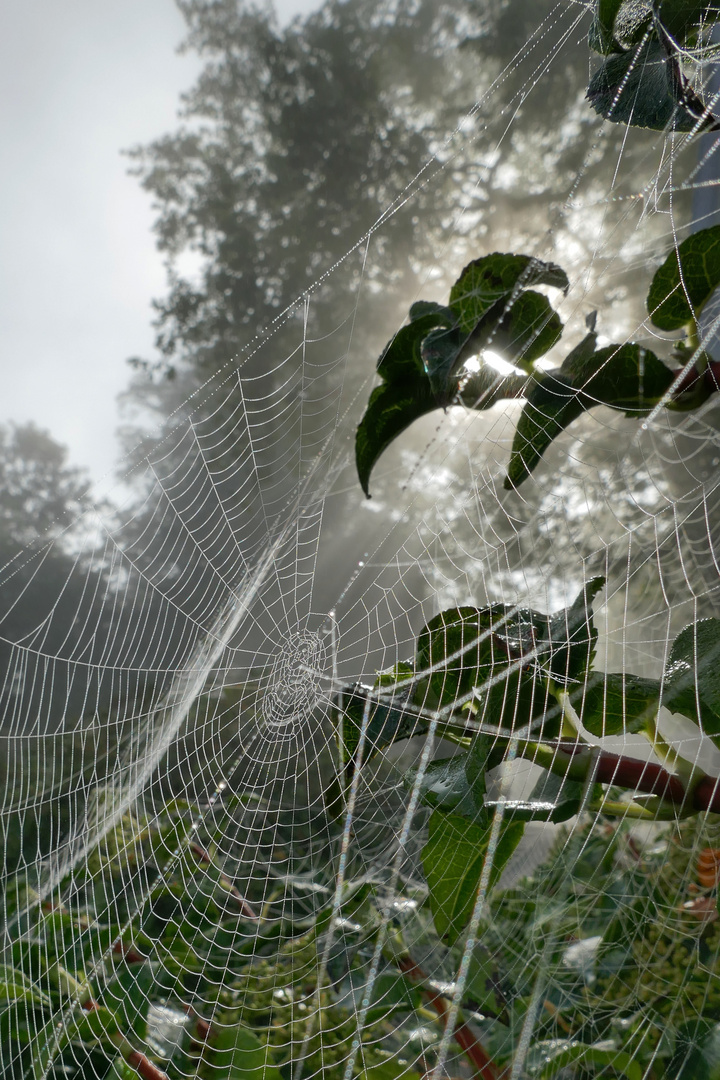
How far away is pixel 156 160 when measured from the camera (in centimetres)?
155

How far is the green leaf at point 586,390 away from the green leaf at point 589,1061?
0.22 metres

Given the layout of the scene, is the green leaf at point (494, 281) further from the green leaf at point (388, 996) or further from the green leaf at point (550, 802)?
the green leaf at point (388, 996)

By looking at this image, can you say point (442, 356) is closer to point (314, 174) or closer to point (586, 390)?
point (586, 390)

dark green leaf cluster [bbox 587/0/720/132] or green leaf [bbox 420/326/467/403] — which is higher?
dark green leaf cluster [bbox 587/0/720/132]

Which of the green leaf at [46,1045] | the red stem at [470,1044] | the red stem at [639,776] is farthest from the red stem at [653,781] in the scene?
the green leaf at [46,1045]

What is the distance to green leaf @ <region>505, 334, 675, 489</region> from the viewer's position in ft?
0.92

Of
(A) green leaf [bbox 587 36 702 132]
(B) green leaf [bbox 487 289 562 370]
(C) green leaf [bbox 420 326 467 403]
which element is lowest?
(C) green leaf [bbox 420 326 467 403]

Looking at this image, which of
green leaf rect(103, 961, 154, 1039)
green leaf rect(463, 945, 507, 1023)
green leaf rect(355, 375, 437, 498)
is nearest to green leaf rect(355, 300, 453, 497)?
green leaf rect(355, 375, 437, 498)

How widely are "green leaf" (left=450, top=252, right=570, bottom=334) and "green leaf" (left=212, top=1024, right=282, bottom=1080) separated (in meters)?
0.36

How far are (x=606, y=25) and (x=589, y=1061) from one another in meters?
0.41

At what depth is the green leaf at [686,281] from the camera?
27 centimetres

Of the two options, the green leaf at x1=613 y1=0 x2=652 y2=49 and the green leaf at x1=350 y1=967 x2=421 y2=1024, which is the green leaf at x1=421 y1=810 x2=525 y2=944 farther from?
the green leaf at x1=613 y1=0 x2=652 y2=49

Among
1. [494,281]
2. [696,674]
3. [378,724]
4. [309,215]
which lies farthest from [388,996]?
[309,215]

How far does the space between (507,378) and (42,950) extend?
0.51m
